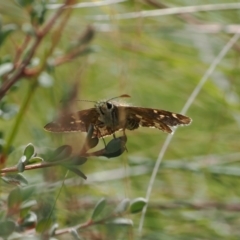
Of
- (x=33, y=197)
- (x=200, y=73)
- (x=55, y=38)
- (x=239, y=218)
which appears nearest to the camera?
(x=33, y=197)

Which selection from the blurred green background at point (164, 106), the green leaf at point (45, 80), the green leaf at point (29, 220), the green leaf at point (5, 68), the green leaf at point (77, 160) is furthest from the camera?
the blurred green background at point (164, 106)

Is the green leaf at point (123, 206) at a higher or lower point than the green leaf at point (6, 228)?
lower

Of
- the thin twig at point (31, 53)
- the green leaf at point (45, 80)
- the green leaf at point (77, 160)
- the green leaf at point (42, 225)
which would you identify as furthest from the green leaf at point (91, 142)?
the green leaf at point (45, 80)

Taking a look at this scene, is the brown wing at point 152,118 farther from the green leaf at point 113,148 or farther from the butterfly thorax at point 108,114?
the green leaf at point 113,148

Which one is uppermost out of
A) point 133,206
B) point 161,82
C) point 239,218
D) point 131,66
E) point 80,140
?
point 80,140

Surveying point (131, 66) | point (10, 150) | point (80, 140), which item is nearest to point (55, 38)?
point (10, 150)

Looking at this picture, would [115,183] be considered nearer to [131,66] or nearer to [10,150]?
[131,66]

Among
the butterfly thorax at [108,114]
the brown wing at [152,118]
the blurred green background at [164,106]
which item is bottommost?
the blurred green background at [164,106]
